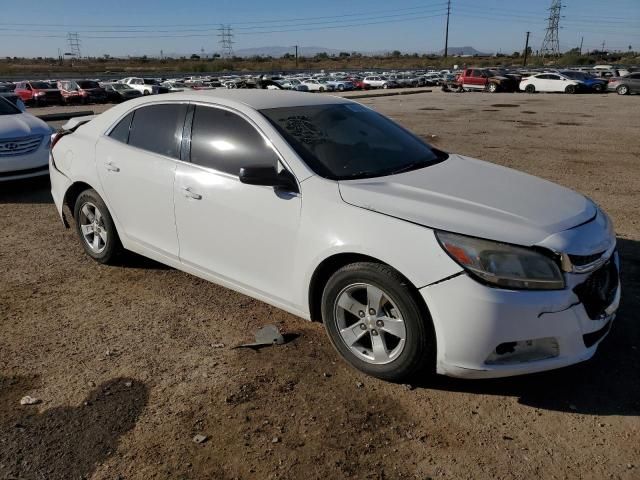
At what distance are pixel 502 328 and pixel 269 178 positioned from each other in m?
1.58

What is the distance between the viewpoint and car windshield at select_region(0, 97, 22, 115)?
27.5 feet

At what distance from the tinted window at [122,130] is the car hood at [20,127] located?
154 inches

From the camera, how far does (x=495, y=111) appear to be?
22.1m

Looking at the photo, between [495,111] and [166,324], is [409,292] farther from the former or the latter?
[495,111]

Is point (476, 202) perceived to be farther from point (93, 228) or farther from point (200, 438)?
point (93, 228)

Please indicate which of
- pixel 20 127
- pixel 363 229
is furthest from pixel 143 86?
pixel 363 229

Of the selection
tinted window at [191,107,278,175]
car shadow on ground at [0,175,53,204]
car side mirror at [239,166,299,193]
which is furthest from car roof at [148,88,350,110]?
car shadow on ground at [0,175,53,204]

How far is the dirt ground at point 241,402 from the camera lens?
8.16ft

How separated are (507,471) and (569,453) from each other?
1.18ft

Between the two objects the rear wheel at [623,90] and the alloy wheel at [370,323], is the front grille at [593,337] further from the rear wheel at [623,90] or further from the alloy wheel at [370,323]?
the rear wheel at [623,90]

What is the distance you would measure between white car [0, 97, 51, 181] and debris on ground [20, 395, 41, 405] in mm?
5480

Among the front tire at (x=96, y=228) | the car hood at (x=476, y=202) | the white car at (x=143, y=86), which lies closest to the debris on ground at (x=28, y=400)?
the front tire at (x=96, y=228)

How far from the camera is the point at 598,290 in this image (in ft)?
9.43

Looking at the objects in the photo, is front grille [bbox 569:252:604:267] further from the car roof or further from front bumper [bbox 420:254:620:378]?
the car roof
